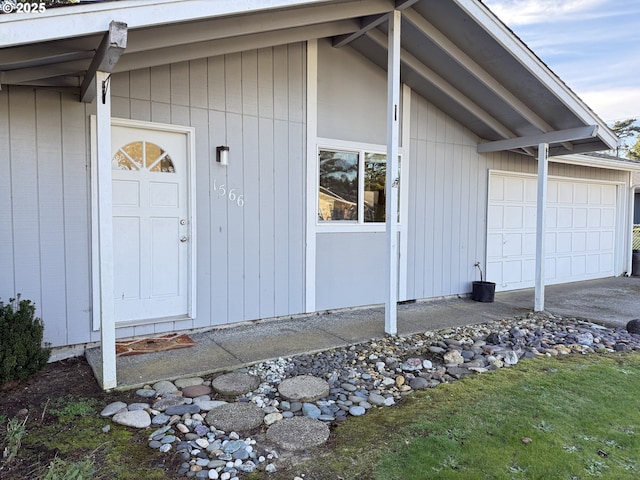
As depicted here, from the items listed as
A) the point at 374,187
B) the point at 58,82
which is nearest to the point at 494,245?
the point at 374,187

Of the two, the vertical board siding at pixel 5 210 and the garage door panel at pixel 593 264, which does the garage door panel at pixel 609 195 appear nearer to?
the garage door panel at pixel 593 264

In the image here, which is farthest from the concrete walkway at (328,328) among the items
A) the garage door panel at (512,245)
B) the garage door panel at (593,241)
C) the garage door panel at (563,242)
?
the garage door panel at (593,241)

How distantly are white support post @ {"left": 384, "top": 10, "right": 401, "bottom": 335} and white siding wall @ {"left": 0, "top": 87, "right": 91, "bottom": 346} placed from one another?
3.02 m

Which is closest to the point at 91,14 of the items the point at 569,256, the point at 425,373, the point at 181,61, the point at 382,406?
the point at 181,61

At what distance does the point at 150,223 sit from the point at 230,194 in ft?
3.00

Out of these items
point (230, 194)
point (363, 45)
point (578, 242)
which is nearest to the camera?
point (230, 194)

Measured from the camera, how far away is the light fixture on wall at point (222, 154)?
15.3 feet

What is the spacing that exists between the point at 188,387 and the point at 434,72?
193 inches

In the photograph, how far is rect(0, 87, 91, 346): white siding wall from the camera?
3.68 meters

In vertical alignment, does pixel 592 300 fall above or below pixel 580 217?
below

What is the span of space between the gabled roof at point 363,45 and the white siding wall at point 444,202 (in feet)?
0.98

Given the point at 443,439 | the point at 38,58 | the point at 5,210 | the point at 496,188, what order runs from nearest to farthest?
the point at 443,439
the point at 38,58
the point at 5,210
the point at 496,188

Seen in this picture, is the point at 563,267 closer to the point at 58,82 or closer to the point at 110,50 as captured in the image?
the point at 110,50

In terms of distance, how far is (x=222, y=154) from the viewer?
4.68 metres
